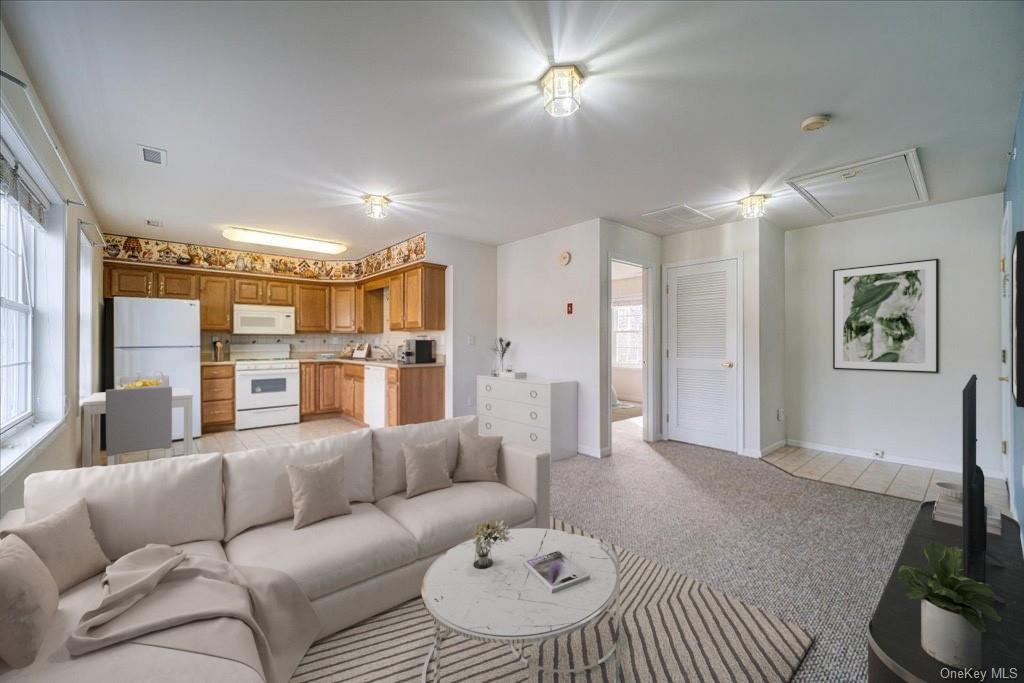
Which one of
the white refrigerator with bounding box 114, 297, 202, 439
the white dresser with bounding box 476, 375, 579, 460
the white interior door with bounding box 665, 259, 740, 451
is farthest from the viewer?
the white refrigerator with bounding box 114, 297, 202, 439

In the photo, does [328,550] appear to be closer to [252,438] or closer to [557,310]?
[557,310]

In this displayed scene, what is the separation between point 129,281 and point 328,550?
17.9ft

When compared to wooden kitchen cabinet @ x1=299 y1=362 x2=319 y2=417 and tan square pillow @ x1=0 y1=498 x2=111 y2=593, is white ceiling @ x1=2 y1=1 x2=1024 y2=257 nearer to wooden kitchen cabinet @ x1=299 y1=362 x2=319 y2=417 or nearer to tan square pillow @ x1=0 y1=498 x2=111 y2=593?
tan square pillow @ x1=0 y1=498 x2=111 y2=593

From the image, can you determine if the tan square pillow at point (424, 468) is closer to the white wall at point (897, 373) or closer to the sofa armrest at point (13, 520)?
the sofa armrest at point (13, 520)

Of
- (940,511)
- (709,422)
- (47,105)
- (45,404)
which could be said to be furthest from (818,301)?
(45,404)

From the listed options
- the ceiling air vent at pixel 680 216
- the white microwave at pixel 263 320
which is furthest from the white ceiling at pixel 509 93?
the white microwave at pixel 263 320

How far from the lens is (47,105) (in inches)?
89.8

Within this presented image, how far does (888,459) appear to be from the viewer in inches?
167

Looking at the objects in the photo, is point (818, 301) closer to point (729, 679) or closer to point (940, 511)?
point (940, 511)

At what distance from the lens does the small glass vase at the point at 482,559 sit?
160 cm

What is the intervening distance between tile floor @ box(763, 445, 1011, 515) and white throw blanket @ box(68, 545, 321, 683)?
13.5 ft

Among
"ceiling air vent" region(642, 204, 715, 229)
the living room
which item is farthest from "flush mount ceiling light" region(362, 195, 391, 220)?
"ceiling air vent" region(642, 204, 715, 229)

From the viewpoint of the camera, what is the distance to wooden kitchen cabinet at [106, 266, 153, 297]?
16.8 feet
